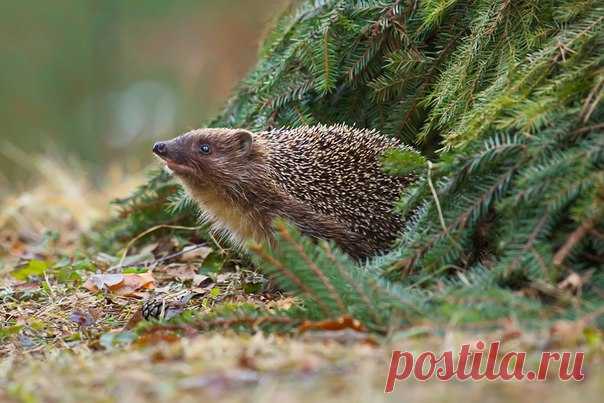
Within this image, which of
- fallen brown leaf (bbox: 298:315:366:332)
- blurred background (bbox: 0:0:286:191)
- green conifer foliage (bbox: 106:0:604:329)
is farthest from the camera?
blurred background (bbox: 0:0:286:191)

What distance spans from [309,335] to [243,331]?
39cm

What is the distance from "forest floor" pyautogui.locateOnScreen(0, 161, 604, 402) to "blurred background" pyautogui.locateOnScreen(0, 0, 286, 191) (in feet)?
35.8

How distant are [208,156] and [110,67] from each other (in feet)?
38.0

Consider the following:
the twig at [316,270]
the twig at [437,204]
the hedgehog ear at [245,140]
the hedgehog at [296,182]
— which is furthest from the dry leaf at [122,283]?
the twig at [437,204]

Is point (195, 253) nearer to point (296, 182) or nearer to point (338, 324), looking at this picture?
point (296, 182)

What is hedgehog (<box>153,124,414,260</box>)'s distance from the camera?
18.3ft

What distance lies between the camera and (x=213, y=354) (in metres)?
3.55

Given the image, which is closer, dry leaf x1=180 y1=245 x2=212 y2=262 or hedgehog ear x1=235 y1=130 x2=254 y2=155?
hedgehog ear x1=235 y1=130 x2=254 y2=155

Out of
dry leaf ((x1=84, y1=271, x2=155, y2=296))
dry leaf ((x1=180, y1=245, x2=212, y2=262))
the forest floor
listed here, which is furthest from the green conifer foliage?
dry leaf ((x1=84, y1=271, x2=155, y2=296))

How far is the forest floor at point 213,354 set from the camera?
312 centimetres

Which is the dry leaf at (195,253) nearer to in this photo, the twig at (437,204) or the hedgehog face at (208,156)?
the hedgehog face at (208,156)

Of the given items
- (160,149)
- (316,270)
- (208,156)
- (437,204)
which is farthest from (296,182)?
(316,270)

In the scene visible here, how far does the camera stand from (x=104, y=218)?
8.62 m

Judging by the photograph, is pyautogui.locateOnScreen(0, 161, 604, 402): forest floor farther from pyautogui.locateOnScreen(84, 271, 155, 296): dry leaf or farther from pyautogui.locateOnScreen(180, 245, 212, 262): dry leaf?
pyautogui.locateOnScreen(180, 245, 212, 262): dry leaf
